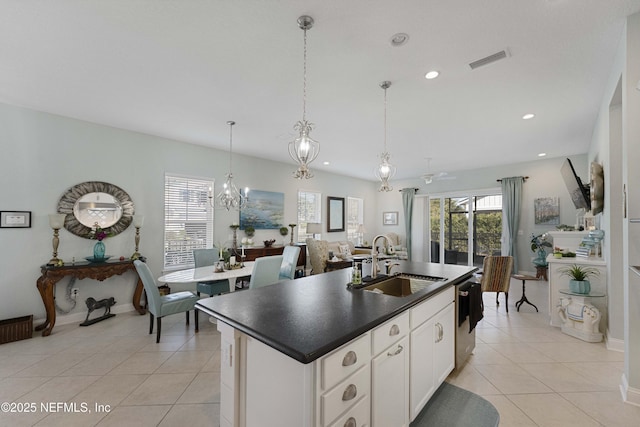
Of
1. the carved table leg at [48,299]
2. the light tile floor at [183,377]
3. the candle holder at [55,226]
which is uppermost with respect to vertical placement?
the candle holder at [55,226]

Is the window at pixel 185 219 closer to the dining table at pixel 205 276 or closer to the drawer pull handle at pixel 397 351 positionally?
the dining table at pixel 205 276

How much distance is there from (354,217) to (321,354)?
7.74 meters

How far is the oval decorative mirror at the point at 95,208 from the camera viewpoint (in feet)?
12.3

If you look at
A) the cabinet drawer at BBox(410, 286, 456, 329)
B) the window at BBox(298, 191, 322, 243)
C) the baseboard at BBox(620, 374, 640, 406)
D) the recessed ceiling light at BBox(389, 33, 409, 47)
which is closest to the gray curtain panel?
the window at BBox(298, 191, 322, 243)

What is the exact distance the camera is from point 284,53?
2.34 meters

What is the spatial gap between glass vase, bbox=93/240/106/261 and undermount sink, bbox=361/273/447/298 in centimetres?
387

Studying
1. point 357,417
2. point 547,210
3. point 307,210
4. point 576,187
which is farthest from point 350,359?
point 547,210

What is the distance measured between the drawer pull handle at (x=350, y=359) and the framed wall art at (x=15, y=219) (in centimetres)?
454

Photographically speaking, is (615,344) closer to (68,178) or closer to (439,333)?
(439,333)

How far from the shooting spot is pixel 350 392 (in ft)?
4.01

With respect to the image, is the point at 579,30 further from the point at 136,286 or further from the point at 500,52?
the point at 136,286

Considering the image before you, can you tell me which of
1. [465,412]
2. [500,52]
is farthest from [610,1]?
[465,412]

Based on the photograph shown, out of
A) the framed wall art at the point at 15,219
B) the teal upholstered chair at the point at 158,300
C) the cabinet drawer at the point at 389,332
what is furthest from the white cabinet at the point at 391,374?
the framed wall art at the point at 15,219

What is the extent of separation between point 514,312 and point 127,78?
19.5 ft
